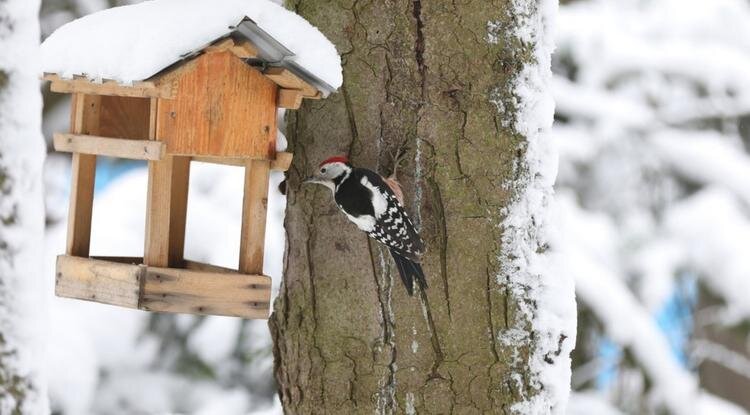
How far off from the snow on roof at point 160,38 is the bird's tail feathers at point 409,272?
455 millimetres

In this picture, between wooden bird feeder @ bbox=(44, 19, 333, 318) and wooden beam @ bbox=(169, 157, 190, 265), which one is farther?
wooden beam @ bbox=(169, 157, 190, 265)

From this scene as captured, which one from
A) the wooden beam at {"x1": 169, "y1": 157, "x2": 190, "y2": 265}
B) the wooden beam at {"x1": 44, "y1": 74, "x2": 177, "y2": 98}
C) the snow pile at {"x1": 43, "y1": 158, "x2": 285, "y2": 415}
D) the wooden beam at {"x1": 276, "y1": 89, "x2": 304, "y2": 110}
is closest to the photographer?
the wooden beam at {"x1": 44, "y1": 74, "x2": 177, "y2": 98}

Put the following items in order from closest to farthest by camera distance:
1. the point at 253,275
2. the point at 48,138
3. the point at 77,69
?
1. the point at 77,69
2. the point at 253,275
3. the point at 48,138

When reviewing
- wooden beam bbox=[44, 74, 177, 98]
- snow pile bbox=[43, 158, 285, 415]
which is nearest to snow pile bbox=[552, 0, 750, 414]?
snow pile bbox=[43, 158, 285, 415]

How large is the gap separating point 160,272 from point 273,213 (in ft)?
8.69

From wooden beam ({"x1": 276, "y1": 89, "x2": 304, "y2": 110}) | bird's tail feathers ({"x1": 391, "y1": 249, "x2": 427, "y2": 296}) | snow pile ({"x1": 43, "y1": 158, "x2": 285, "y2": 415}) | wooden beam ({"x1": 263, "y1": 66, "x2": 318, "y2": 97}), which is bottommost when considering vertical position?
snow pile ({"x1": 43, "y1": 158, "x2": 285, "y2": 415})

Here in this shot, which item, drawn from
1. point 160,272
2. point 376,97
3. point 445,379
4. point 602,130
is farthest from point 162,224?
point 602,130

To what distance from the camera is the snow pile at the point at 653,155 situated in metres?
6.25

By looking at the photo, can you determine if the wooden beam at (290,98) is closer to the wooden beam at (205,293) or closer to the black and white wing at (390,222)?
the black and white wing at (390,222)

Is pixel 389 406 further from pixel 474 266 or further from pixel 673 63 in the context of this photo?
pixel 673 63

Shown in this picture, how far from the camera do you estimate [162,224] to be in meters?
2.59

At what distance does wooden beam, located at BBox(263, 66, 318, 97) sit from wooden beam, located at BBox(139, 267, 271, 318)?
472mm

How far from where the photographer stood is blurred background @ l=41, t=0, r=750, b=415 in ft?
16.7

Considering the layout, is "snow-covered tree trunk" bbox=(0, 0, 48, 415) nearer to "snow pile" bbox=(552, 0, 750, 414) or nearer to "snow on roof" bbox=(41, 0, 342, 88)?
"snow on roof" bbox=(41, 0, 342, 88)
